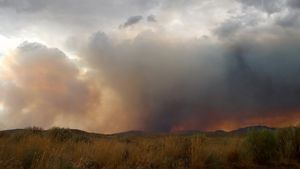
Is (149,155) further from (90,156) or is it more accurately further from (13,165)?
(13,165)

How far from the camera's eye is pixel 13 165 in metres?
10.5

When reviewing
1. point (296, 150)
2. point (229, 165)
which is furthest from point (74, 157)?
point (296, 150)

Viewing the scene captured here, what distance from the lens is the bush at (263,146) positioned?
17.4 meters

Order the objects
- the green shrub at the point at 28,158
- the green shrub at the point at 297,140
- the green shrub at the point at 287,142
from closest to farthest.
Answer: the green shrub at the point at 28,158 → the green shrub at the point at 287,142 → the green shrub at the point at 297,140

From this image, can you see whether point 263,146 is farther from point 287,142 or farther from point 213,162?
point 213,162

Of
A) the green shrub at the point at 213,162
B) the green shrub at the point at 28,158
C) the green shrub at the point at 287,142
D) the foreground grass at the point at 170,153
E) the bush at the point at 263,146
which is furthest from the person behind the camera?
the green shrub at the point at 287,142

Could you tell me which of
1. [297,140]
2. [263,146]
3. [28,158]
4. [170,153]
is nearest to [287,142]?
[297,140]

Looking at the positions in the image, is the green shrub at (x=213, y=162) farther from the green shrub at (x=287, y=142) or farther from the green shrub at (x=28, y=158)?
the green shrub at (x=28, y=158)

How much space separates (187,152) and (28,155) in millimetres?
7373

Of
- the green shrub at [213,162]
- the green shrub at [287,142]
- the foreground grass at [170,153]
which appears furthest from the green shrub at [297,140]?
the green shrub at [213,162]

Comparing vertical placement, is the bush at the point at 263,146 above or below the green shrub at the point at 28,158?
above

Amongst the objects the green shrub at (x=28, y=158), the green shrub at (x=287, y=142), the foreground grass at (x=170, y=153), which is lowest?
the green shrub at (x=28, y=158)

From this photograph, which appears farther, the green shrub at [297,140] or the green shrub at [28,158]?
the green shrub at [297,140]

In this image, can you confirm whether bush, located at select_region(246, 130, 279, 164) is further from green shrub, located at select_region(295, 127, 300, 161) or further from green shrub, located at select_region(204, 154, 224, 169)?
green shrub, located at select_region(204, 154, 224, 169)
